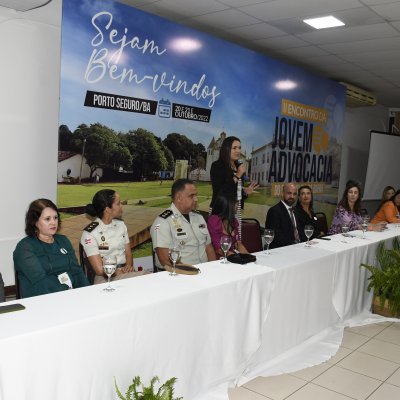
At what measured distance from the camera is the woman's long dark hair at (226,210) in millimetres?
3617

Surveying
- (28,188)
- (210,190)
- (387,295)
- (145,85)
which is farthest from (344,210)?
(28,188)

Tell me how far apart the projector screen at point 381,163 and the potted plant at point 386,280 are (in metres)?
5.04

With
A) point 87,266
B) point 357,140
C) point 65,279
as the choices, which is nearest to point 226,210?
point 87,266

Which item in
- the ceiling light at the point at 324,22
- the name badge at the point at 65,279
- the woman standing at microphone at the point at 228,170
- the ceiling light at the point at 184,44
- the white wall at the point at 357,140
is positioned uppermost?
the ceiling light at the point at 324,22

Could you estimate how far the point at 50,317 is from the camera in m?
1.80

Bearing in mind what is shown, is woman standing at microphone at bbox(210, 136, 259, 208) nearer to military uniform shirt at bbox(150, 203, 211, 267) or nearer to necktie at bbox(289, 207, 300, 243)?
necktie at bbox(289, 207, 300, 243)

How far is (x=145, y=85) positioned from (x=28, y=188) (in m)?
1.44

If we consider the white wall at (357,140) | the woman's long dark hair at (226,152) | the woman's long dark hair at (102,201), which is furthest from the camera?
the white wall at (357,140)

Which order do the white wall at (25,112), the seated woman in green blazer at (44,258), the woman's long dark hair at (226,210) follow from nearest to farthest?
the seated woman in green blazer at (44,258) → the woman's long dark hair at (226,210) → the white wall at (25,112)

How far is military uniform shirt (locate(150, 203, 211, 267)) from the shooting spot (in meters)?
3.29

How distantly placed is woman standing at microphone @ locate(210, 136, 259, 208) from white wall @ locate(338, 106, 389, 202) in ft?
13.5

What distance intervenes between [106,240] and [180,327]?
112 cm

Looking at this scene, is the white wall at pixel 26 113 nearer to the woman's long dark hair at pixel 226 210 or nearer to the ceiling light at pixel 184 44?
the ceiling light at pixel 184 44

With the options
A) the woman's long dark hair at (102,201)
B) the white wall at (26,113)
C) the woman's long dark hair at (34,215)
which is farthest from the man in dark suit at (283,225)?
the woman's long dark hair at (34,215)
